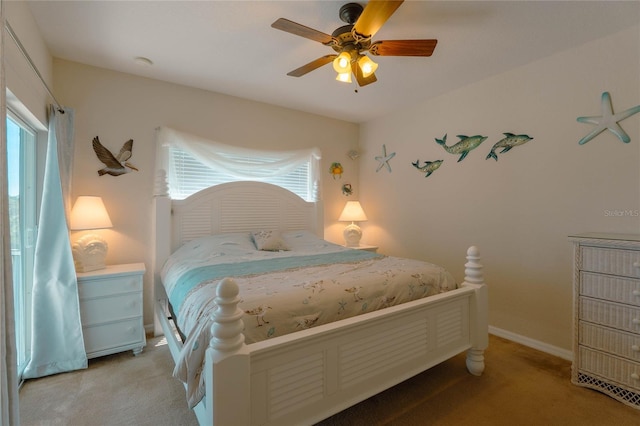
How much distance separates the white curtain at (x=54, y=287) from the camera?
2074 millimetres

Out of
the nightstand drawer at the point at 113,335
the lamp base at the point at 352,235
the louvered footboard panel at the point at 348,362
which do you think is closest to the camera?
the louvered footboard panel at the point at 348,362

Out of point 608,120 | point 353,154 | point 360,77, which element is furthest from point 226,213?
point 608,120

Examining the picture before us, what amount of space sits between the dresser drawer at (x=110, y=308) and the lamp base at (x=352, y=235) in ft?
7.94

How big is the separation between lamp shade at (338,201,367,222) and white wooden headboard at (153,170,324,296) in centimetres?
35

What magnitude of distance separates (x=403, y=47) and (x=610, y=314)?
2.16m

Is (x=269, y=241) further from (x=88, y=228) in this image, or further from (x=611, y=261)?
(x=611, y=261)

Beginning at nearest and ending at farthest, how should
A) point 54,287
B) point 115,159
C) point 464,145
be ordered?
1. point 54,287
2. point 115,159
3. point 464,145

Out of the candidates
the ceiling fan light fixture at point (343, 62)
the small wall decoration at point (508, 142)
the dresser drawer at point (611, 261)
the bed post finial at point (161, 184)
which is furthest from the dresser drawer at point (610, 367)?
the bed post finial at point (161, 184)

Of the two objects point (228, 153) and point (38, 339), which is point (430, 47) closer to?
point (228, 153)

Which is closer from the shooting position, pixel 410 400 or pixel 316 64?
pixel 410 400

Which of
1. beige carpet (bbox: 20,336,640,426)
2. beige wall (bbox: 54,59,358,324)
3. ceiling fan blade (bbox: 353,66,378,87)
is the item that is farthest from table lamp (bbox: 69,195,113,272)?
ceiling fan blade (bbox: 353,66,378,87)

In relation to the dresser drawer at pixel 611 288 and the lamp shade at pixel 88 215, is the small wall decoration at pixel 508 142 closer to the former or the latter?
the dresser drawer at pixel 611 288

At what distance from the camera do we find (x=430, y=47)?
5.85ft

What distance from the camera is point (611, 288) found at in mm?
1877
